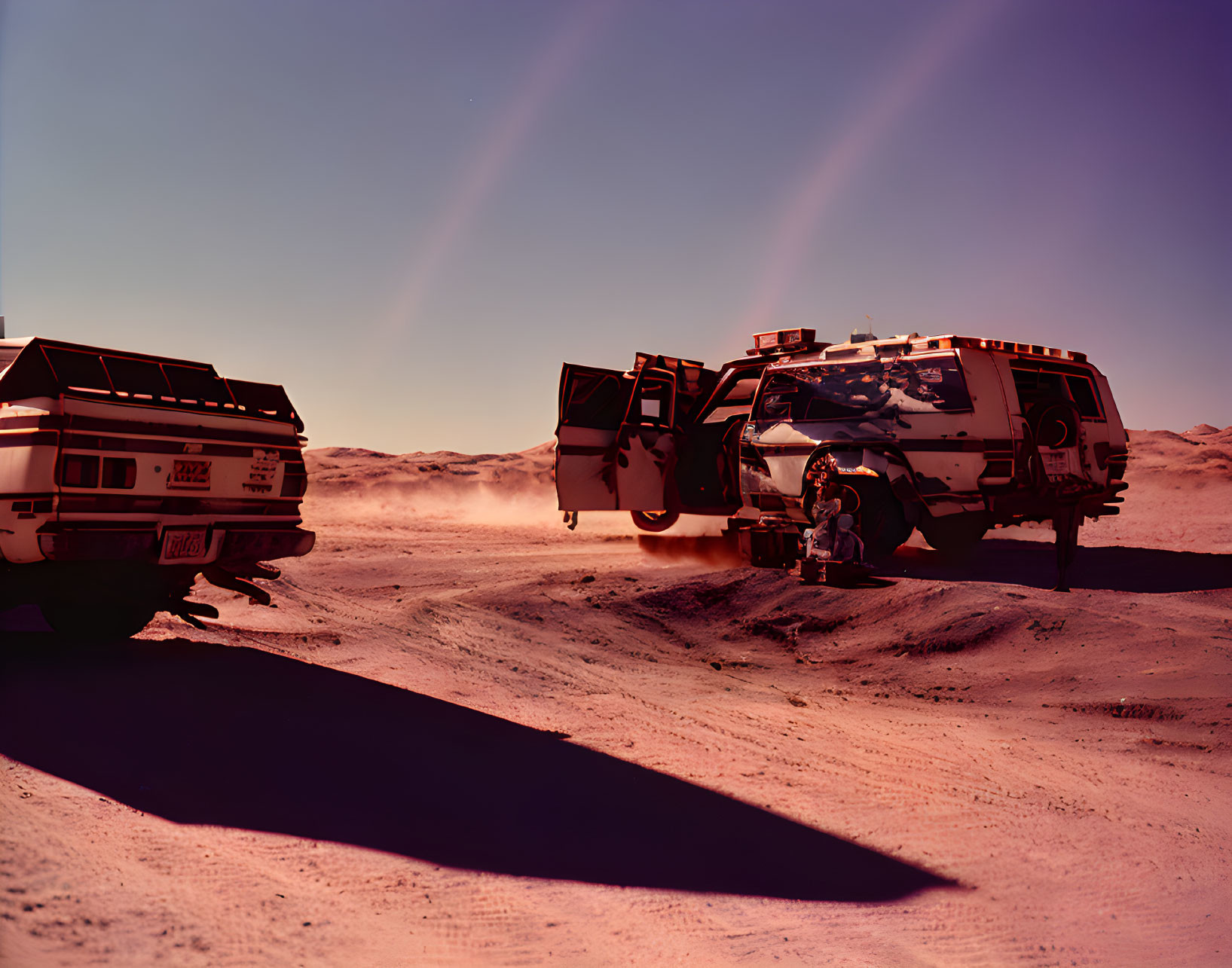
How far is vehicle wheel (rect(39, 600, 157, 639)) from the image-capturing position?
711 centimetres

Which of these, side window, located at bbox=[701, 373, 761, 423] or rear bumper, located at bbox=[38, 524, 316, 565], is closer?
rear bumper, located at bbox=[38, 524, 316, 565]

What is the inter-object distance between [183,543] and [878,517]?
6548mm

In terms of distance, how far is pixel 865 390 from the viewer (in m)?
9.58

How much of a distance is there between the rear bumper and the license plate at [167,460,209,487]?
0.36 meters

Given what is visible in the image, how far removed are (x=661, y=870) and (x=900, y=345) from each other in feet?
21.9

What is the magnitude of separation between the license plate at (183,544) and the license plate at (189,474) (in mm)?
316

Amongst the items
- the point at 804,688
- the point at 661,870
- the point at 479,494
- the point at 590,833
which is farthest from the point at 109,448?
the point at 479,494

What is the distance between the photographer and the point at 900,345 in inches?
373

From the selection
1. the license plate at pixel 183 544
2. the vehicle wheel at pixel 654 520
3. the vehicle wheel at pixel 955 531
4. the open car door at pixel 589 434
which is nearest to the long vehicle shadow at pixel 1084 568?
the vehicle wheel at pixel 955 531

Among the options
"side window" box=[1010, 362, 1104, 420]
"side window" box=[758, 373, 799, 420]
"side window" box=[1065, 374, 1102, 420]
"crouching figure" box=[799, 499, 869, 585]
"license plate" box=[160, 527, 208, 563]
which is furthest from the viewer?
"side window" box=[758, 373, 799, 420]

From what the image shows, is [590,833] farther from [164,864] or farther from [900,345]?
[900,345]

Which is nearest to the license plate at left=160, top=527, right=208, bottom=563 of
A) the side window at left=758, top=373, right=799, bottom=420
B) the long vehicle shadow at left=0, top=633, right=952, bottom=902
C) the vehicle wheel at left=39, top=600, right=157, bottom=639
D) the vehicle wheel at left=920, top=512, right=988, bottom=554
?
the long vehicle shadow at left=0, top=633, right=952, bottom=902

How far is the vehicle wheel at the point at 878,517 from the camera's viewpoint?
31.2 ft

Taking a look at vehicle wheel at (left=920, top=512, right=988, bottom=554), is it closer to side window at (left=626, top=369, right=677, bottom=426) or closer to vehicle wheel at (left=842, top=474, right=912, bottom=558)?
vehicle wheel at (left=842, top=474, right=912, bottom=558)
